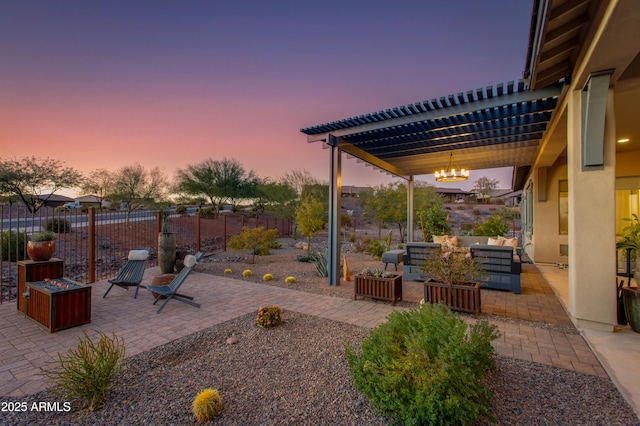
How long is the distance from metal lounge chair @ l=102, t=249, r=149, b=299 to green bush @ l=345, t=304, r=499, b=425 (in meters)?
4.74

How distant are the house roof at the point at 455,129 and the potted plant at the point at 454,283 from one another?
249 centimetres

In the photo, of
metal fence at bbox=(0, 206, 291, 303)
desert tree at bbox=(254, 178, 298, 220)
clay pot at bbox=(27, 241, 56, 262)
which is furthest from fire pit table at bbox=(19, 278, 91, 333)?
desert tree at bbox=(254, 178, 298, 220)

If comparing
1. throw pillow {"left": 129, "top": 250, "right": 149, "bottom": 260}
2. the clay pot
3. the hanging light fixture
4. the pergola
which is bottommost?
throw pillow {"left": 129, "top": 250, "right": 149, "bottom": 260}

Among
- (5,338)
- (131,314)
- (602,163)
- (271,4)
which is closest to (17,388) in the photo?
(5,338)

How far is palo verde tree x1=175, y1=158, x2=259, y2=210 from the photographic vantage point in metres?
23.2

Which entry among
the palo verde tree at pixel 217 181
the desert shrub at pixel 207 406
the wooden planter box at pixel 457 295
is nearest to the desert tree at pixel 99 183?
the palo verde tree at pixel 217 181

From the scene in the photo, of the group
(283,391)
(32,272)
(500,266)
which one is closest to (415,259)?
(500,266)

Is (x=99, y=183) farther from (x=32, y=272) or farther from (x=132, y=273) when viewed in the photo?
(x=32, y=272)

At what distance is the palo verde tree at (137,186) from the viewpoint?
20.9 metres

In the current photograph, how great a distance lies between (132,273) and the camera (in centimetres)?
548

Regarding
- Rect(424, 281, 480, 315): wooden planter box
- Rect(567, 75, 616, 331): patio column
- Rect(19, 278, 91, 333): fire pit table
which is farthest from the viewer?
Rect(424, 281, 480, 315): wooden planter box

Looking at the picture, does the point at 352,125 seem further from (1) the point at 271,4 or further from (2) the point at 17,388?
(2) the point at 17,388

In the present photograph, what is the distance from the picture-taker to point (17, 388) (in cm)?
240

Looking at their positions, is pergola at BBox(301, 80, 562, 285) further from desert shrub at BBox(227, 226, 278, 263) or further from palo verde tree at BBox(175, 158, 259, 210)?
palo verde tree at BBox(175, 158, 259, 210)
